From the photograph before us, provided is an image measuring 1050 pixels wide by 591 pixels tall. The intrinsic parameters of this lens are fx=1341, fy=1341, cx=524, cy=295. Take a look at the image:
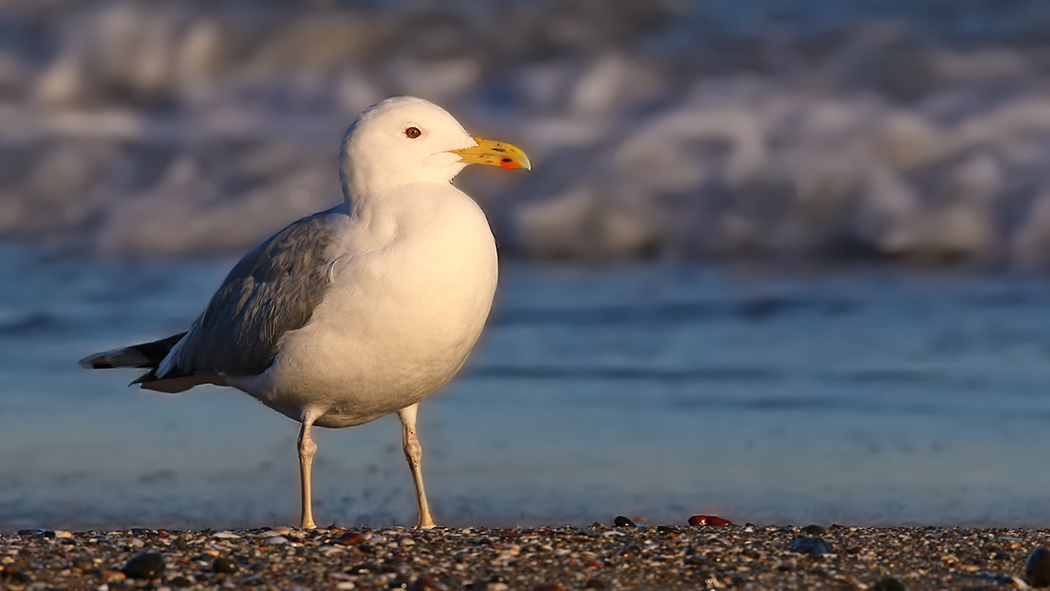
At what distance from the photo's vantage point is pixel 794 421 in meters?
6.99

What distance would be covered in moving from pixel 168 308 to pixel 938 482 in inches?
252

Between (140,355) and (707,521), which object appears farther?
(140,355)

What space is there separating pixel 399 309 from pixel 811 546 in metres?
1.63

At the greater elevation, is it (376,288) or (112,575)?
(376,288)

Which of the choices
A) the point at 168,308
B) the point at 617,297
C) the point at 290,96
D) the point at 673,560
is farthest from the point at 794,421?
the point at 290,96

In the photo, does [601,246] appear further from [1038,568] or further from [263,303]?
[1038,568]

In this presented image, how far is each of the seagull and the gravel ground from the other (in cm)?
61

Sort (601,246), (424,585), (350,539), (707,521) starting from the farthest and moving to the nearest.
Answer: (601,246), (707,521), (350,539), (424,585)

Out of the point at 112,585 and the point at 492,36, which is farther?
the point at 492,36

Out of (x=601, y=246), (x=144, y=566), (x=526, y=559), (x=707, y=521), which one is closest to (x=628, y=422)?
(x=707, y=521)

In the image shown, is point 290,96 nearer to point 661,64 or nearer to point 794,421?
point 661,64

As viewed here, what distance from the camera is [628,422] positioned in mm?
7055

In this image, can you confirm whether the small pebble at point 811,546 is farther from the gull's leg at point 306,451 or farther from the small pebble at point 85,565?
the small pebble at point 85,565

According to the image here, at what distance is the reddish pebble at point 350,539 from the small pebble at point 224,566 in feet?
1.41
